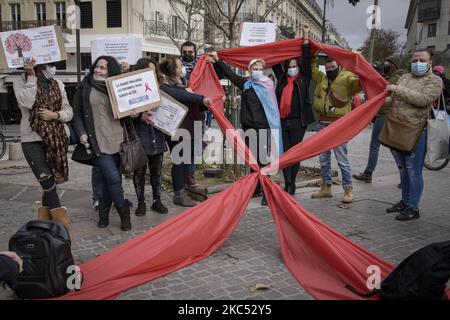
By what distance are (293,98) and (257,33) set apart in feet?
3.28

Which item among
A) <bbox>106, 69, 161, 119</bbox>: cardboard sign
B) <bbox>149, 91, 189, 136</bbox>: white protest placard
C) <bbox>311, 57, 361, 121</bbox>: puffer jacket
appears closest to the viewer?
<bbox>106, 69, 161, 119</bbox>: cardboard sign

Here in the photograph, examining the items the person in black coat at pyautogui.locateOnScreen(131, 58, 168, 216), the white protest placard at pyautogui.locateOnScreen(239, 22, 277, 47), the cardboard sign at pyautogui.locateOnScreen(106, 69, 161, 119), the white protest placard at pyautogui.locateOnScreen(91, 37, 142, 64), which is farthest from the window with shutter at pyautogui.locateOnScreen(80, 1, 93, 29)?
the cardboard sign at pyautogui.locateOnScreen(106, 69, 161, 119)

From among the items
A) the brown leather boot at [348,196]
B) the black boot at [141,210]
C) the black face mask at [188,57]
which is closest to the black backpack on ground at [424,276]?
the brown leather boot at [348,196]

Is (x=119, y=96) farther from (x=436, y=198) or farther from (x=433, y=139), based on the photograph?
(x=436, y=198)

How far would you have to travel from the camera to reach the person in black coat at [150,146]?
18.8 feet

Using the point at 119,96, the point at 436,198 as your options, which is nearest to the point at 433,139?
the point at 436,198

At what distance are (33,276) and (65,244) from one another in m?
0.32

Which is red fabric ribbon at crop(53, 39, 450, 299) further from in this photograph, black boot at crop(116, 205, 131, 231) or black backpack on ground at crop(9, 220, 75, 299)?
black boot at crop(116, 205, 131, 231)

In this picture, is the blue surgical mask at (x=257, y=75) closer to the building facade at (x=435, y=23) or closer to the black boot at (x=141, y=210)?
the black boot at (x=141, y=210)

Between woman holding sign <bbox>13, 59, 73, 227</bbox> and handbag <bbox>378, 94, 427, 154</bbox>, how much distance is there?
379 centimetres

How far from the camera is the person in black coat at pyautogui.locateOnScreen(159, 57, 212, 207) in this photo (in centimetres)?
570

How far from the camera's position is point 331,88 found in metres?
6.36

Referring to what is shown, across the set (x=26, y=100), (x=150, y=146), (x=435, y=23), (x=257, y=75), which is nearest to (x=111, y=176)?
(x=150, y=146)

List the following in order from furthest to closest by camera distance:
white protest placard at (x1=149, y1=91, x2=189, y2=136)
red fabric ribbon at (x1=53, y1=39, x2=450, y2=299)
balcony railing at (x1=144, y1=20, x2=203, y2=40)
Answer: balcony railing at (x1=144, y1=20, x2=203, y2=40) → white protest placard at (x1=149, y1=91, x2=189, y2=136) → red fabric ribbon at (x1=53, y1=39, x2=450, y2=299)
